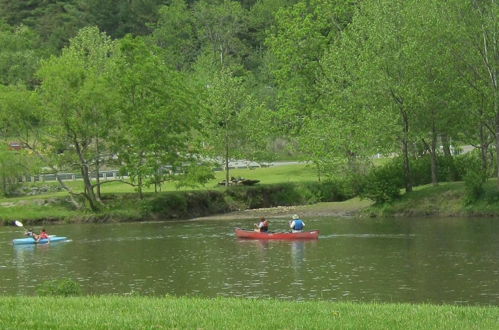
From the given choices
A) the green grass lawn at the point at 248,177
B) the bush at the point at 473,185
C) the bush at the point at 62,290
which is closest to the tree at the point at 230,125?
the green grass lawn at the point at 248,177

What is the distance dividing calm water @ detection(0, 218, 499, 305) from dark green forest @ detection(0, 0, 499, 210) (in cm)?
882

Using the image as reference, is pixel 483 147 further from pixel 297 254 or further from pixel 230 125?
pixel 230 125

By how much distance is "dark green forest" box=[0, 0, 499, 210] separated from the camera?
202 ft

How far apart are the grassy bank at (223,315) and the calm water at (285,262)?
24.8 feet

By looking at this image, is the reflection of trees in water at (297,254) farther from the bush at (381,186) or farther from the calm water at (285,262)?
the bush at (381,186)

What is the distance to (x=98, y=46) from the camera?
3989 inches

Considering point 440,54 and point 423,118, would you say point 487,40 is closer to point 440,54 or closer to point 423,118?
point 440,54

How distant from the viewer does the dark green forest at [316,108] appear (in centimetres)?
6166

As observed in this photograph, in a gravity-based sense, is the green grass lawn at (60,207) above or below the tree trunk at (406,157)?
below

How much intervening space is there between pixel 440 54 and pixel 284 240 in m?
19.4

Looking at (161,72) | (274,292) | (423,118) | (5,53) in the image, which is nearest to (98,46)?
(5,53)

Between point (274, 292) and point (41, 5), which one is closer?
point (274, 292)

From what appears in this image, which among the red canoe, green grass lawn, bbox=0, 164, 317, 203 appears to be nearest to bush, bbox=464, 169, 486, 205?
the red canoe

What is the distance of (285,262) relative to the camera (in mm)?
43156
